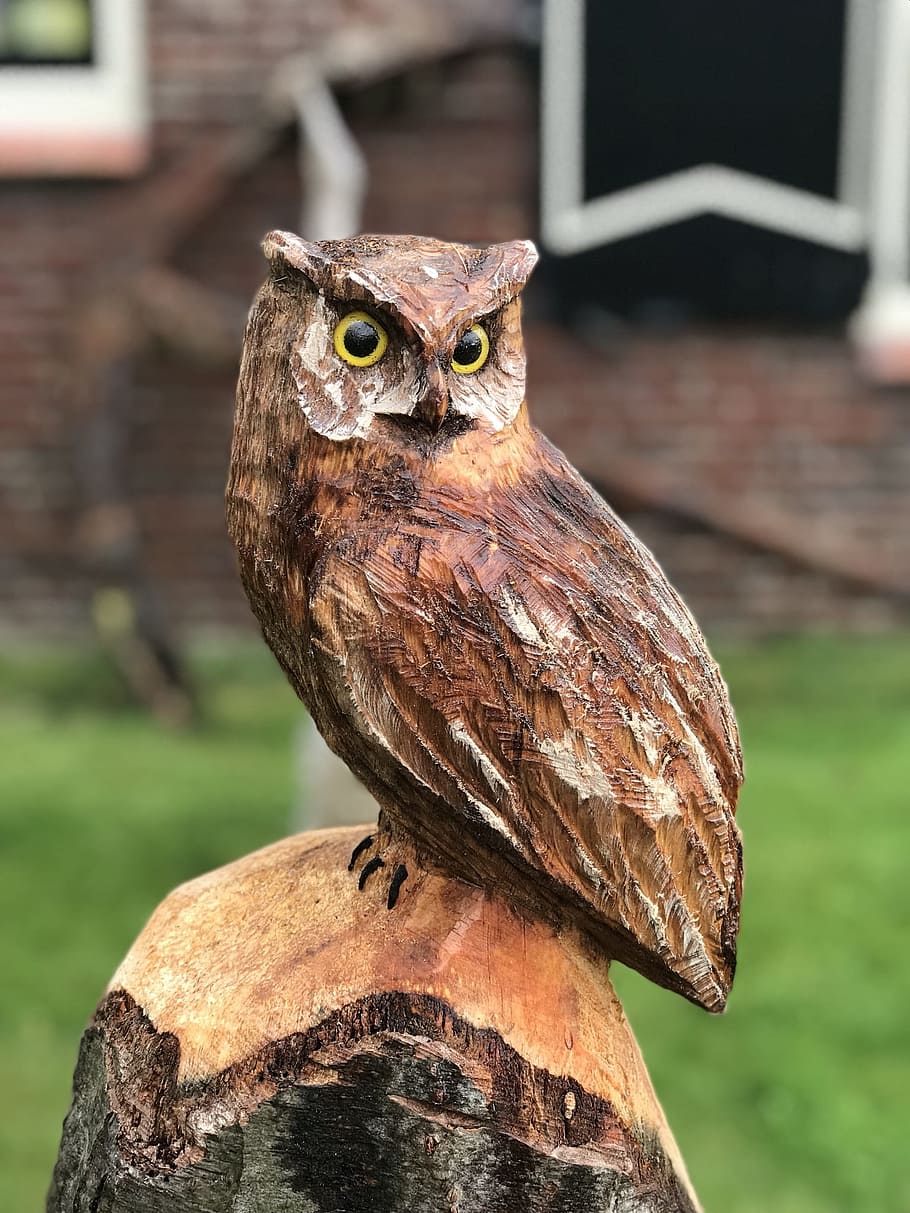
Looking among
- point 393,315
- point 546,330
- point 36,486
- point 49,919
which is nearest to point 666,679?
point 393,315

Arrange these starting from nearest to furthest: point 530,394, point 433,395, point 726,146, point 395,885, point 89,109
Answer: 1. point 433,395
2. point 395,885
3. point 726,146
4. point 89,109
5. point 530,394

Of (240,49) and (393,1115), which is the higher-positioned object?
(240,49)

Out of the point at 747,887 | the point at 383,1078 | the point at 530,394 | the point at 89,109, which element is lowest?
the point at 747,887

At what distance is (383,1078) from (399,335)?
2.13ft

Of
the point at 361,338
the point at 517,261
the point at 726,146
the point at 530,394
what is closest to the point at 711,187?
the point at 726,146

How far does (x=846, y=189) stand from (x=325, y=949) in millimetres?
3807

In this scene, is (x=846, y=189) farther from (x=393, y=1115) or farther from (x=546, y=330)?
(x=393, y=1115)

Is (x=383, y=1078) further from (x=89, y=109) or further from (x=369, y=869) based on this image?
(x=89, y=109)

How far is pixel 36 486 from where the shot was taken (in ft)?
15.7

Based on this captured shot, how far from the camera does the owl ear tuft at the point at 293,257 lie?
1248mm

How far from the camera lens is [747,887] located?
3.45 meters

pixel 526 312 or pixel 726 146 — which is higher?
pixel 726 146


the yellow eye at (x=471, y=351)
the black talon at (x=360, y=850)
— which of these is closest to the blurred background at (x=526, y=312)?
the black talon at (x=360, y=850)

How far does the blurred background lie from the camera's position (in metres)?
4.29
